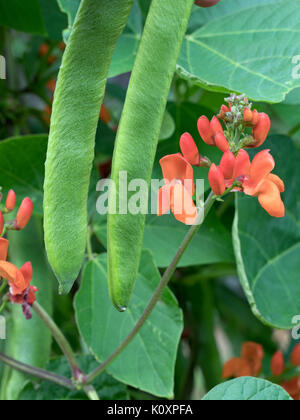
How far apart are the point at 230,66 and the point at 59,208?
0.31 metres

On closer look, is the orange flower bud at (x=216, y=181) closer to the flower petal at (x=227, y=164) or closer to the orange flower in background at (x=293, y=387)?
the flower petal at (x=227, y=164)

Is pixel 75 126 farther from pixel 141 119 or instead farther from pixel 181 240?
pixel 181 240

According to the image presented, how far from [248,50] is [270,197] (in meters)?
0.27

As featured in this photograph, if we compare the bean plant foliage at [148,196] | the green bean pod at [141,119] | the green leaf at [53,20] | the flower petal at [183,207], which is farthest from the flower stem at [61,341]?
the green leaf at [53,20]

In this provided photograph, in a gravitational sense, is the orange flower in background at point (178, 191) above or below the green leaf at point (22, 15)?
below

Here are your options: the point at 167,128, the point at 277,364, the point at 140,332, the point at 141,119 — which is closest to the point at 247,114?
the point at 141,119

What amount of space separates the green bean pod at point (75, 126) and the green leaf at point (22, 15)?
0.45 metres

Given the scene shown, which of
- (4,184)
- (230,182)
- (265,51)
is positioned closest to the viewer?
(230,182)

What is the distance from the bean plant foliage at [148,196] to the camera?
0.58 metres

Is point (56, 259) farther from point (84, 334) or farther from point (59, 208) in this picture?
point (84, 334)

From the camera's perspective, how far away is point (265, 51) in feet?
2.37

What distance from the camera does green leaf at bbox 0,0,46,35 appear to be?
97cm

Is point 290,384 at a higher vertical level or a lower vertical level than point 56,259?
lower
